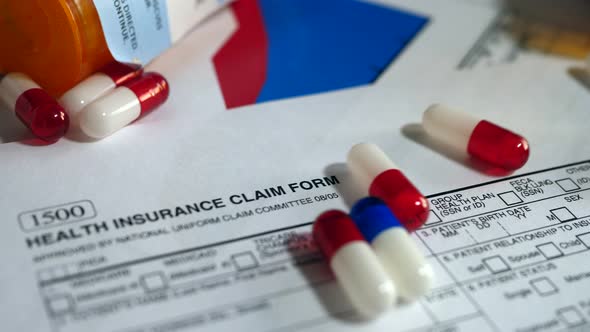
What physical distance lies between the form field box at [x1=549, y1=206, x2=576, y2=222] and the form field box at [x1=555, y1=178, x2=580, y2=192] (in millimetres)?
39

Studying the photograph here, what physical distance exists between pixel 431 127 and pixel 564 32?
43 centimetres

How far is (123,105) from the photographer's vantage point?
0.77m

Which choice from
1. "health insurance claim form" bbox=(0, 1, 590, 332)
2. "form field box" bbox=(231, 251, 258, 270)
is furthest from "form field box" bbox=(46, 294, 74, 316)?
"form field box" bbox=(231, 251, 258, 270)

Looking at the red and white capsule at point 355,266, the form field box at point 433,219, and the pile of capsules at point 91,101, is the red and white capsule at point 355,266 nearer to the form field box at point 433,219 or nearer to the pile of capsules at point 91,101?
the form field box at point 433,219

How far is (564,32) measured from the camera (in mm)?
1096

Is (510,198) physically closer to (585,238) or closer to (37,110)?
(585,238)

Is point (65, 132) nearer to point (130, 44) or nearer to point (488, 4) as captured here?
point (130, 44)

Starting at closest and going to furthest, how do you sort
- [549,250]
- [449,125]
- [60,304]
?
1. [60,304]
2. [549,250]
3. [449,125]

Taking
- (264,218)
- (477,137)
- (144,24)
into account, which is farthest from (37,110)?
(477,137)

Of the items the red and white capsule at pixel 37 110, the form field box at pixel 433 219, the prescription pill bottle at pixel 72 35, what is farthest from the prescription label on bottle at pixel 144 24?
the form field box at pixel 433 219

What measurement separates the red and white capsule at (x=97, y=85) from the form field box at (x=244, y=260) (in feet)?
0.92

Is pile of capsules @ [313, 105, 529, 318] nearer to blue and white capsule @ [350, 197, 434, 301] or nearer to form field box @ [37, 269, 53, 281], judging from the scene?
blue and white capsule @ [350, 197, 434, 301]

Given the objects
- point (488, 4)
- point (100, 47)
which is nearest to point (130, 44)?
point (100, 47)

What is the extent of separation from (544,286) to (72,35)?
0.58 meters
